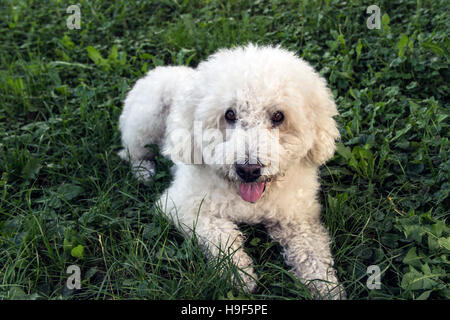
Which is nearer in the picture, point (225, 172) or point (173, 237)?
point (225, 172)

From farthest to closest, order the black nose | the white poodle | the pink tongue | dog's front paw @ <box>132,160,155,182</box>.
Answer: dog's front paw @ <box>132,160,155,182</box> < the pink tongue < the white poodle < the black nose

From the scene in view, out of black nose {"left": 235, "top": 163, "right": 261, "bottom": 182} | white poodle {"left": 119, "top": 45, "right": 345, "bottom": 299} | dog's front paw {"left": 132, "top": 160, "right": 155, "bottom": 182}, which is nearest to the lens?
black nose {"left": 235, "top": 163, "right": 261, "bottom": 182}

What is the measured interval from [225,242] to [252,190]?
15.1 inches

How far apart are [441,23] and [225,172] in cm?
302

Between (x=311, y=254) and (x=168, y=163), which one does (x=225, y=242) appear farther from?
(x=168, y=163)

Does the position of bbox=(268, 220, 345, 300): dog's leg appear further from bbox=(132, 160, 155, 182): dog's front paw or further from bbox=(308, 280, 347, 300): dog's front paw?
bbox=(132, 160, 155, 182): dog's front paw

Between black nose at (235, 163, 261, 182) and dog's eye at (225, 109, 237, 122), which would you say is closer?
black nose at (235, 163, 261, 182)

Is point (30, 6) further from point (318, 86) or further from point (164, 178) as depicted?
point (318, 86)

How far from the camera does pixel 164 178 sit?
355 cm

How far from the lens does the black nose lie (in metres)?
2.35

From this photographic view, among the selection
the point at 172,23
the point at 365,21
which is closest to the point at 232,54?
the point at 365,21

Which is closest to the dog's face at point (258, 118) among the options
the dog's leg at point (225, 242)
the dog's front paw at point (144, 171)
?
the dog's leg at point (225, 242)

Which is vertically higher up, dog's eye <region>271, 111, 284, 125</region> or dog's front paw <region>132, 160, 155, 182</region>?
dog's eye <region>271, 111, 284, 125</region>

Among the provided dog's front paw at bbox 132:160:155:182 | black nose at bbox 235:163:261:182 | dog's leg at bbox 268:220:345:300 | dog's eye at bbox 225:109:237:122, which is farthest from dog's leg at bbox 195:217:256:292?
dog's front paw at bbox 132:160:155:182
